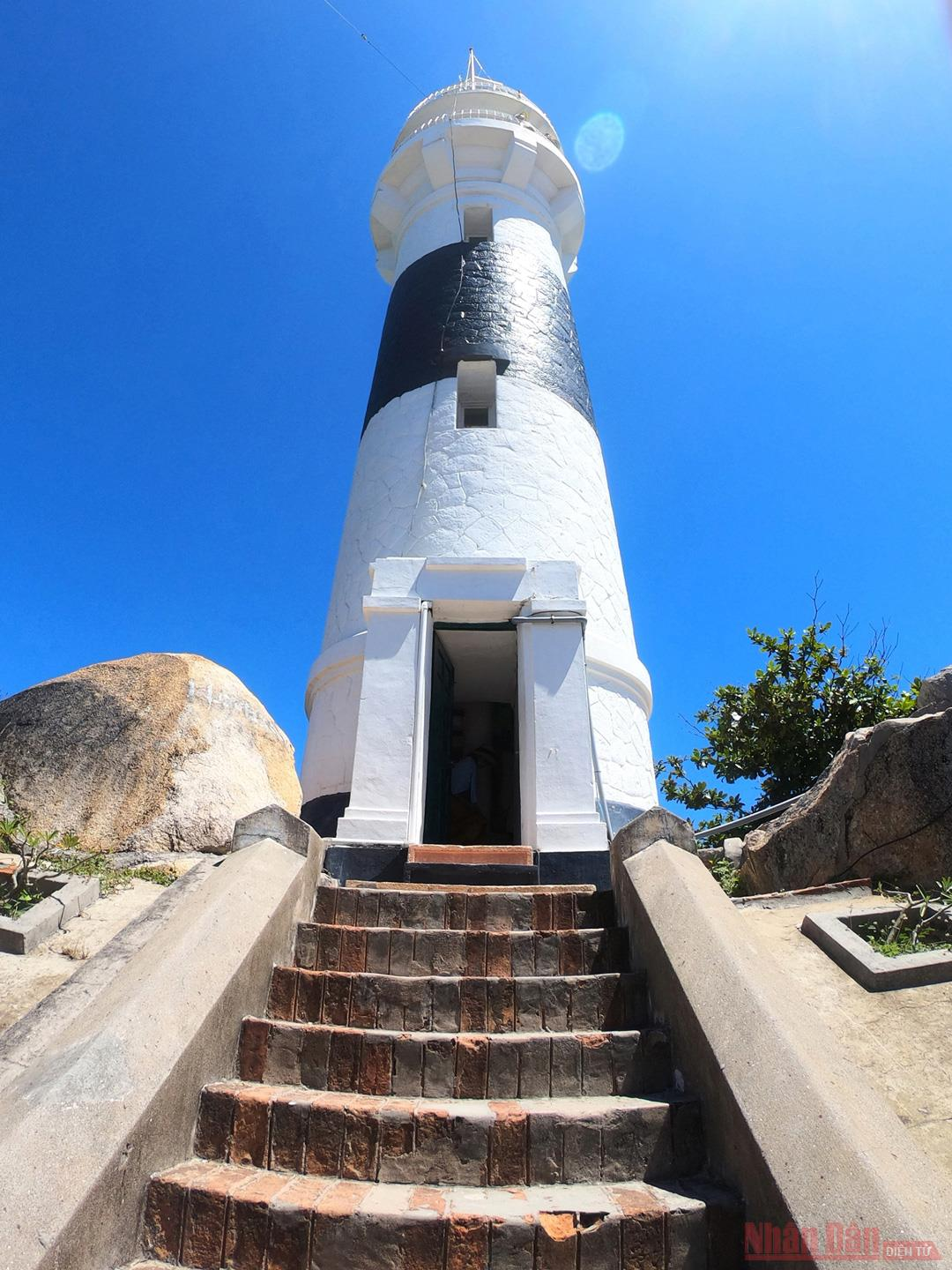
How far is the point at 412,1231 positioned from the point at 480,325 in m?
9.82

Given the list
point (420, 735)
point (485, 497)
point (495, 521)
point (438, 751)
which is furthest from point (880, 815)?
point (485, 497)

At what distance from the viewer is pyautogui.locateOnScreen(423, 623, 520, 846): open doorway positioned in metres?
7.71

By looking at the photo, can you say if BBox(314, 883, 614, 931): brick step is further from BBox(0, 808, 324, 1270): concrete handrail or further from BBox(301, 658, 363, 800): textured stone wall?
BBox(301, 658, 363, 800): textured stone wall

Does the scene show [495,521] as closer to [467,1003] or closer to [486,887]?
[486,887]

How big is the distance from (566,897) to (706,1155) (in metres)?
1.84

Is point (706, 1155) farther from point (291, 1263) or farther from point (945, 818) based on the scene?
point (945, 818)

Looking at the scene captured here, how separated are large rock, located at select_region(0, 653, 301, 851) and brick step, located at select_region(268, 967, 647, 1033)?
4872 mm

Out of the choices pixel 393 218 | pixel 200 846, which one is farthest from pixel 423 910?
pixel 393 218

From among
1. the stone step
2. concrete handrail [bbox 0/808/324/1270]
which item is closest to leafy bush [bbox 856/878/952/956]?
the stone step

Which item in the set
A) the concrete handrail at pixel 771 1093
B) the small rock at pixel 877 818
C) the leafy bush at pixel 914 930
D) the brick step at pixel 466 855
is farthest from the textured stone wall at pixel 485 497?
the concrete handrail at pixel 771 1093

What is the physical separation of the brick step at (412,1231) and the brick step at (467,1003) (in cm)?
101

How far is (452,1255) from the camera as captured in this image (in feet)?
7.61

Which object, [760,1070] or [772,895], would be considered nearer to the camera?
[760,1070]

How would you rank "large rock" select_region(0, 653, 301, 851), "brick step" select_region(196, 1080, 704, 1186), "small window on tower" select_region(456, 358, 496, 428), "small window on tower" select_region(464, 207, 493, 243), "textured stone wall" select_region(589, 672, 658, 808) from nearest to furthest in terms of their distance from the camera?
1. "brick step" select_region(196, 1080, 704, 1186)
2. "textured stone wall" select_region(589, 672, 658, 808)
3. "large rock" select_region(0, 653, 301, 851)
4. "small window on tower" select_region(456, 358, 496, 428)
5. "small window on tower" select_region(464, 207, 493, 243)
